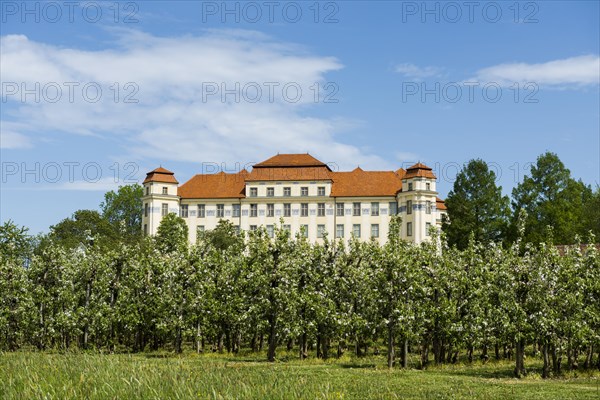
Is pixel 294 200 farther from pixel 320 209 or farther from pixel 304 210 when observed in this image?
pixel 320 209

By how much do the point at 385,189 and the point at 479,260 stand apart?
216 feet

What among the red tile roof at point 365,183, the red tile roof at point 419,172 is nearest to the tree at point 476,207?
the red tile roof at point 419,172

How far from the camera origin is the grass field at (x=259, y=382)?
15.3 m

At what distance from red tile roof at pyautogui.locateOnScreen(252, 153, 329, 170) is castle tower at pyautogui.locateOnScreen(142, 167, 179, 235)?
40.9 feet

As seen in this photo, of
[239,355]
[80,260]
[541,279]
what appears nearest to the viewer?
[541,279]

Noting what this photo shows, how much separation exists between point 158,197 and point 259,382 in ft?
284

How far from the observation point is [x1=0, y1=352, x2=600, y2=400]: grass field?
50.2 feet

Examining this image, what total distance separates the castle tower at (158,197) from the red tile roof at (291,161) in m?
12.5

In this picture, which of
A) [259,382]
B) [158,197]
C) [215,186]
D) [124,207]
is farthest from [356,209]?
[259,382]

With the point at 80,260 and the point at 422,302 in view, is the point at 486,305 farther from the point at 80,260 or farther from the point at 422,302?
the point at 80,260

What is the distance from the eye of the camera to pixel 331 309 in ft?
114

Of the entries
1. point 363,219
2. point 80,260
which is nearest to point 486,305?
point 80,260

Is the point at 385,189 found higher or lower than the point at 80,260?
higher

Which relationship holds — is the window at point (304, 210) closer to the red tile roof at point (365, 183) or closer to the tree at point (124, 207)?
the red tile roof at point (365, 183)
